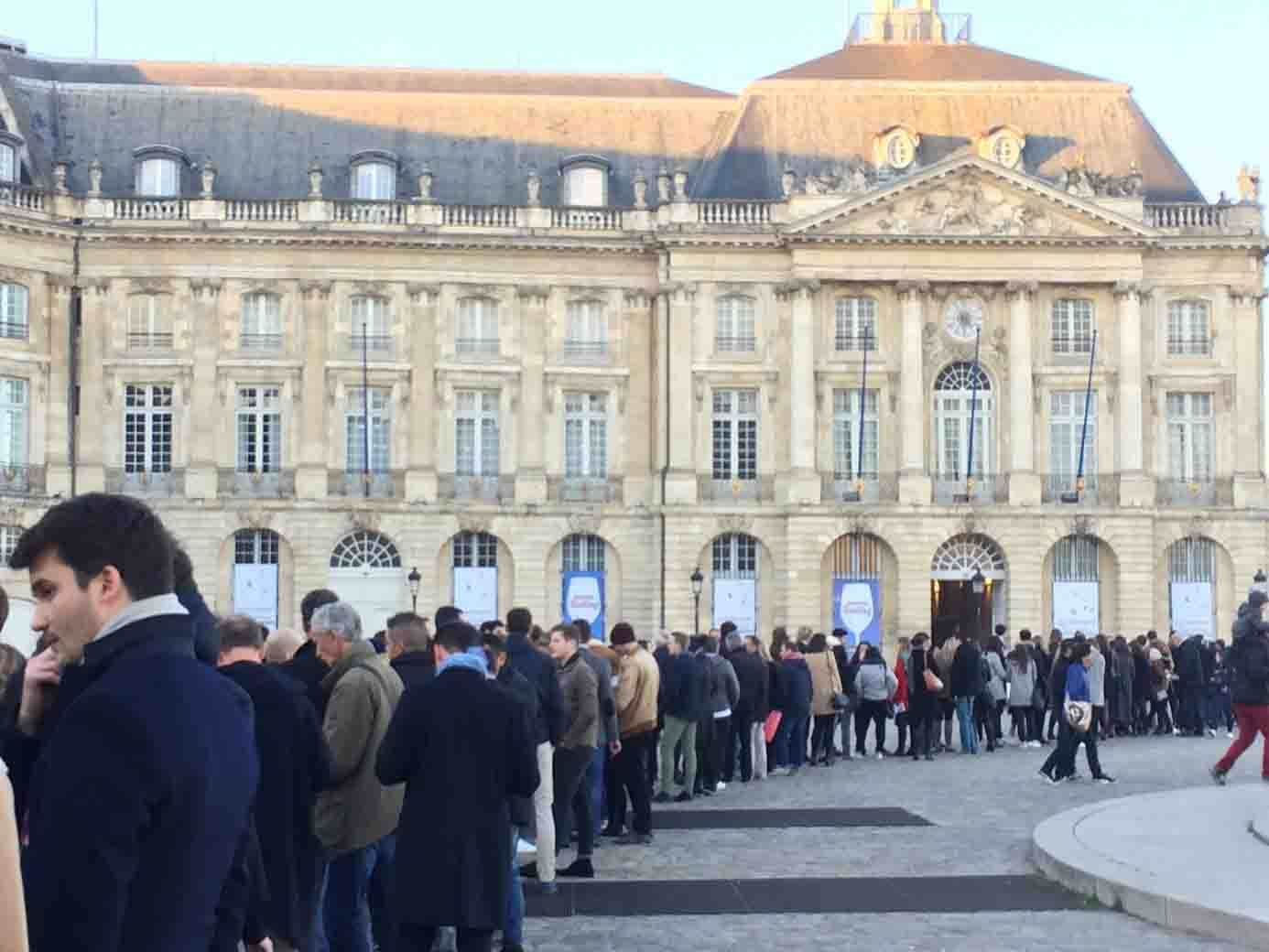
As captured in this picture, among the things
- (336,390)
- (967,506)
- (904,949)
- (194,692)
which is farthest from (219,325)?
(194,692)

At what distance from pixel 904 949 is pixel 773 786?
41.1 feet

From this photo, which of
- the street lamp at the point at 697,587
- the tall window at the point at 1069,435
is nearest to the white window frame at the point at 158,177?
the street lamp at the point at 697,587

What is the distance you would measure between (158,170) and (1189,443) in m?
25.8

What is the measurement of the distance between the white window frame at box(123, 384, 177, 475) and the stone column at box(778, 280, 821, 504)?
574 inches

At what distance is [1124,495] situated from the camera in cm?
5188

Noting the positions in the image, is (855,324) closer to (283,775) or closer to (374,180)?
(374,180)

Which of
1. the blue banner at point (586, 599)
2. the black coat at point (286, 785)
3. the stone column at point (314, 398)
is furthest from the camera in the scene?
the blue banner at point (586, 599)

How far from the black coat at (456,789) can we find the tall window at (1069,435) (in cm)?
4344

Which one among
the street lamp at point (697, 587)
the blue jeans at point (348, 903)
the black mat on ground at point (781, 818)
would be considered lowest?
the black mat on ground at point (781, 818)

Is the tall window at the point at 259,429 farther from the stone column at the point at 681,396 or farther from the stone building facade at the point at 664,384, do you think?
the stone column at the point at 681,396

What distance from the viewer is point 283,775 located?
365 inches

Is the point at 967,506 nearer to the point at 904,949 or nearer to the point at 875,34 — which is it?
the point at 875,34

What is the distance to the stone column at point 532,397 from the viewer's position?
52.2 m

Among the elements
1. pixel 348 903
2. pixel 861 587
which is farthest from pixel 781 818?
pixel 861 587
